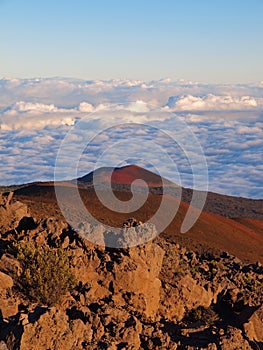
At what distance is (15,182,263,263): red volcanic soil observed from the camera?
39.6 metres

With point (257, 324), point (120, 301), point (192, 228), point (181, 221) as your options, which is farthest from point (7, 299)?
point (181, 221)

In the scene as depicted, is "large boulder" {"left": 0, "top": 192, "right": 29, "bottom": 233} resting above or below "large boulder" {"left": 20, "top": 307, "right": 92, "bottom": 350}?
below

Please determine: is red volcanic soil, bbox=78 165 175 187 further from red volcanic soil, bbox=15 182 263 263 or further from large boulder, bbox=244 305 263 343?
large boulder, bbox=244 305 263 343

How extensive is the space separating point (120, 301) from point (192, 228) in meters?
35.4

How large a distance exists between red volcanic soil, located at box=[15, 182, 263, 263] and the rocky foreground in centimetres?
1631

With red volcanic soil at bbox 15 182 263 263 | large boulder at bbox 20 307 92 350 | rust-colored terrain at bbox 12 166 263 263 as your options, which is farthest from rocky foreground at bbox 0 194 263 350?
red volcanic soil at bbox 15 182 263 263

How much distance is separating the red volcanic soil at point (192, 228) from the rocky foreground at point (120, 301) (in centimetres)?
1631

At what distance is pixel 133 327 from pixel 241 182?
163960 millimetres

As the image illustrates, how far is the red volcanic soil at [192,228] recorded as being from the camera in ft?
130

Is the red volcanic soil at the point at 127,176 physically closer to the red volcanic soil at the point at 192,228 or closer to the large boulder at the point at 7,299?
the red volcanic soil at the point at 192,228

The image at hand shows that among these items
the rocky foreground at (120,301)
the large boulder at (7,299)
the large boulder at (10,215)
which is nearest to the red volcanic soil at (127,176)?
the large boulder at (10,215)

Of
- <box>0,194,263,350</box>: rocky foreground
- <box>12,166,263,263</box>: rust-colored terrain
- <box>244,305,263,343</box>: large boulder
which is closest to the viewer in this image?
<box>0,194,263,350</box>: rocky foreground

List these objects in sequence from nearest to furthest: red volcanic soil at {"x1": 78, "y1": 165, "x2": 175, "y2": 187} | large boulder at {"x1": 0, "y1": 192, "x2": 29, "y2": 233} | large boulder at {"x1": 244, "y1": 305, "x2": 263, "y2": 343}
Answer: large boulder at {"x1": 244, "y1": 305, "x2": 263, "y2": 343}
large boulder at {"x1": 0, "y1": 192, "x2": 29, "y2": 233}
red volcanic soil at {"x1": 78, "y1": 165, "x2": 175, "y2": 187}

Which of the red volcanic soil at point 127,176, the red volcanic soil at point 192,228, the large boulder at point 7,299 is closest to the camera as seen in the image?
the large boulder at point 7,299
